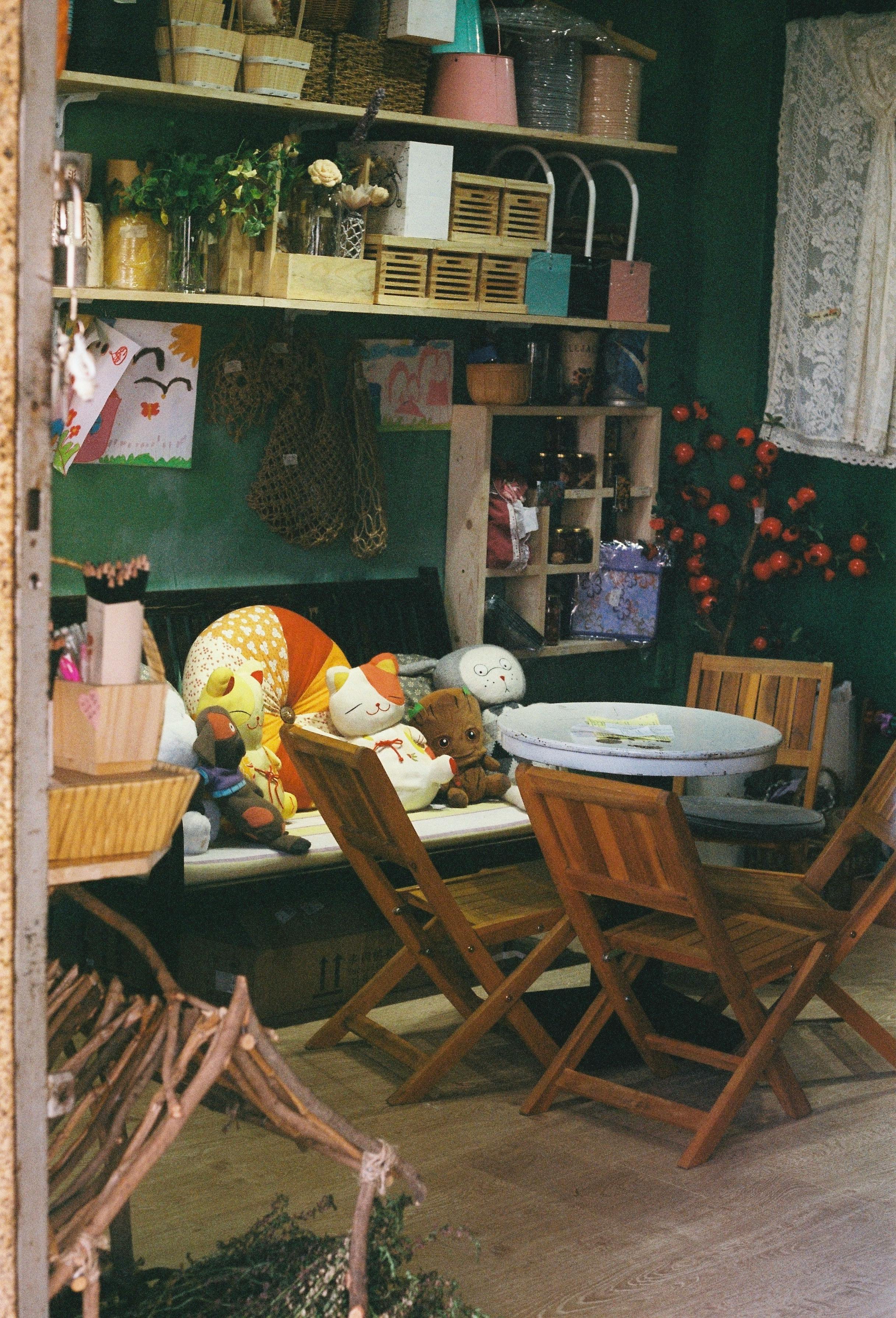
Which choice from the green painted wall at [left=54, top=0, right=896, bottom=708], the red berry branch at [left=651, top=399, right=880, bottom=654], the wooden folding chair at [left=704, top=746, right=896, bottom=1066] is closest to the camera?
the wooden folding chair at [left=704, top=746, right=896, bottom=1066]

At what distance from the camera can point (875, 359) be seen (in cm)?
551

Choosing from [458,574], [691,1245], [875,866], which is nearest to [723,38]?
[458,574]

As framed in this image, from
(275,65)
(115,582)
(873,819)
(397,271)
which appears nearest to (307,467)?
(397,271)

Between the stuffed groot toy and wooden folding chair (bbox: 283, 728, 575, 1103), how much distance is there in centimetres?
70

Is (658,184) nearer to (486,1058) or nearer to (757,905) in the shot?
(757,905)

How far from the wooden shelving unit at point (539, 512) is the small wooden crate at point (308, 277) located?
84 centimetres

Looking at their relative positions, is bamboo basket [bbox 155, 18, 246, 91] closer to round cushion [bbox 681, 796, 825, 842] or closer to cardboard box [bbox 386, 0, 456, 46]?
cardboard box [bbox 386, 0, 456, 46]

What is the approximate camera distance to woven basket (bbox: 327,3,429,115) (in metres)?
4.51

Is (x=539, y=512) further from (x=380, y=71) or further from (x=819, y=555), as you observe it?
(x=380, y=71)

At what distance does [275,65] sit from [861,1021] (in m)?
3.06

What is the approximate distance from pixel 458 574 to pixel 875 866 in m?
1.95

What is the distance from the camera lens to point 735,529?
6246 millimetres

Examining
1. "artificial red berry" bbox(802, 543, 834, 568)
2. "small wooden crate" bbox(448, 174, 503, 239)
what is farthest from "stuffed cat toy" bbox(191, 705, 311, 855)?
"artificial red berry" bbox(802, 543, 834, 568)

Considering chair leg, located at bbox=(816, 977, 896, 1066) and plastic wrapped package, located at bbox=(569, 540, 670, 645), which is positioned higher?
plastic wrapped package, located at bbox=(569, 540, 670, 645)
